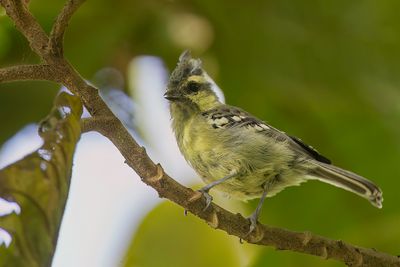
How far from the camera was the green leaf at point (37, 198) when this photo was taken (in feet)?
3.65

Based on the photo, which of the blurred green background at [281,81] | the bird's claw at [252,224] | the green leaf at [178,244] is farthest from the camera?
the blurred green background at [281,81]

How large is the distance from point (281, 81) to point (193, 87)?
47cm

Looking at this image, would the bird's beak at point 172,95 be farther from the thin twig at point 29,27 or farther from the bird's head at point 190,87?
the thin twig at point 29,27

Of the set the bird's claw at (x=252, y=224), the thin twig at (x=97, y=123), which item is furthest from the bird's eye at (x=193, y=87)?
the thin twig at (x=97, y=123)

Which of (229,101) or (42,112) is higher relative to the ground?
(42,112)

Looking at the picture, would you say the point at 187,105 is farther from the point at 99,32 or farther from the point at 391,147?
the point at 391,147

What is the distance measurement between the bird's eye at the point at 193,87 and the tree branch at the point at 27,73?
1.64m

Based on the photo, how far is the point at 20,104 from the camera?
3156 mm

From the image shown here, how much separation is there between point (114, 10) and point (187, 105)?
1.90ft

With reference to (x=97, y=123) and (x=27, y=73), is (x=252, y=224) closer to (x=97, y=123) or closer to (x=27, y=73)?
(x=97, y=123)

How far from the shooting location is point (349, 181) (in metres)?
2.71

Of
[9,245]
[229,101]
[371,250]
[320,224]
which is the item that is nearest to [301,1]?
[229,101]

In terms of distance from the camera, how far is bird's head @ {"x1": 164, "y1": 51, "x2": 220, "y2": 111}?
3.12m

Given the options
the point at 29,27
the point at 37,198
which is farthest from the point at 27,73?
the point at 37,198
